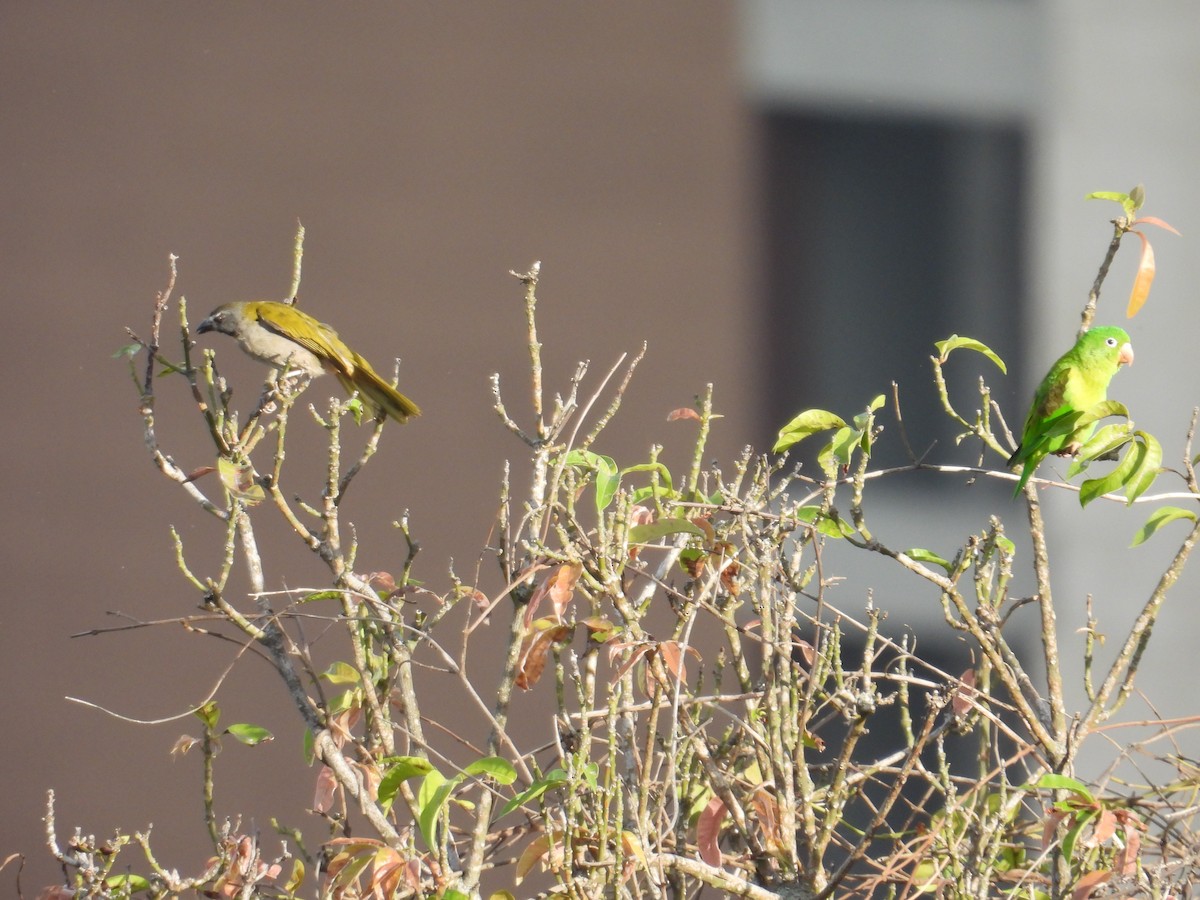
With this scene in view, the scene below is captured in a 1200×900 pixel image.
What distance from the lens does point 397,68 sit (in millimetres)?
4801

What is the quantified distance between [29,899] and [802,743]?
3.32 m

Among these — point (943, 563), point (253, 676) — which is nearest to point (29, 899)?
point (253, 676)

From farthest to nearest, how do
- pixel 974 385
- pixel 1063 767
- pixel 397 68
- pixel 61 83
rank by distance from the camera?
Result: pixel 974 385 < pixel 397 68 < pixel 61 83 < pixel 1063 767

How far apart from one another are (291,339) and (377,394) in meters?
0.67

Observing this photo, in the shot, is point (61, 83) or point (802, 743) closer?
point (802, 743)

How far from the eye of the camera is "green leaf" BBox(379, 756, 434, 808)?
1.64 m

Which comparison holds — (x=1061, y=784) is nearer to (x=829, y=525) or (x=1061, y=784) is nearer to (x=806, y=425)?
(x=829, y=525)

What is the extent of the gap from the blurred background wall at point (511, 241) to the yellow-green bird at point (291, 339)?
3.11 feet

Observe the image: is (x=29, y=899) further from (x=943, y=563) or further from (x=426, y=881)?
(x=943, y=563)

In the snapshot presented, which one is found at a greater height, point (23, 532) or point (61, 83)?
point (61, 83)

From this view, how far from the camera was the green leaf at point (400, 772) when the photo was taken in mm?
1645

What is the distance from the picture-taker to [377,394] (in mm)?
2846

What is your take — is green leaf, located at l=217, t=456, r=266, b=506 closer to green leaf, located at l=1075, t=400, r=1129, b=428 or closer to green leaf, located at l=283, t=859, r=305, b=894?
green leaf, located at l=283, t=859, r=305, b=894

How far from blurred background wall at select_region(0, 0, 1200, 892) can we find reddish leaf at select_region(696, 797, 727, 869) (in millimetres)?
2919
